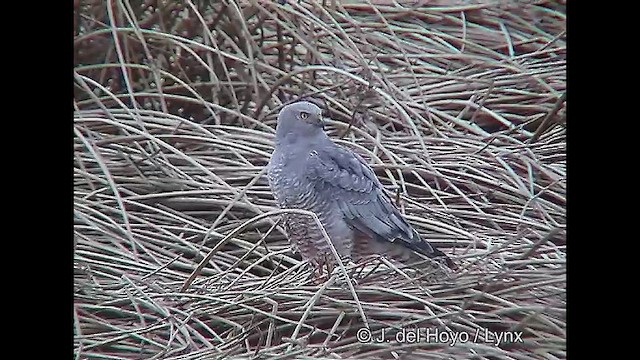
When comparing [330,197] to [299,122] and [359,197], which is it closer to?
[359,197]

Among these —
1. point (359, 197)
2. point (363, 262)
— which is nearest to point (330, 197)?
point (359, 197)

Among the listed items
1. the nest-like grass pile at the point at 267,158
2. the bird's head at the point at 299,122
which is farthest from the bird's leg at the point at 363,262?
the bird's head at the point at 299,122

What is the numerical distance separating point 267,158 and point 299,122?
128 mm

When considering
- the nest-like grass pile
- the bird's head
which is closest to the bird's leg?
the nest-like grass pile

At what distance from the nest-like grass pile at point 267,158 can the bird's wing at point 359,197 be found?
0.04 m

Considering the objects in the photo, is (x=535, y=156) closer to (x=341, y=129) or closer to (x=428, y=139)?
(x=428, y=139)

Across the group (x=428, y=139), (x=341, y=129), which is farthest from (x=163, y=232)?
(x=428, y=139)

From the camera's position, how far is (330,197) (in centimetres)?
229

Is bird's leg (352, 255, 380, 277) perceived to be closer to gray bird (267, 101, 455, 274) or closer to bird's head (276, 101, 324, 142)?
gray bird (267, 101, 455, 274)

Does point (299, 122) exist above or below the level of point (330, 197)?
above

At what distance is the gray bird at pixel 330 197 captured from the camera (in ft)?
7.46

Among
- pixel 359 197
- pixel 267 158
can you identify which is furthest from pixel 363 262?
pixel 267 158

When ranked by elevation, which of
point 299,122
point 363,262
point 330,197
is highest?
point 299,122

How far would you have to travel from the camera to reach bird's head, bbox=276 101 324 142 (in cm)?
228
